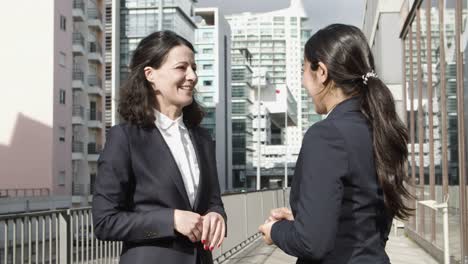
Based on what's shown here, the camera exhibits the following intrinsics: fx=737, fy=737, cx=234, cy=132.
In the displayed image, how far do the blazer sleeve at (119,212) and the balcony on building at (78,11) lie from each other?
5457cm

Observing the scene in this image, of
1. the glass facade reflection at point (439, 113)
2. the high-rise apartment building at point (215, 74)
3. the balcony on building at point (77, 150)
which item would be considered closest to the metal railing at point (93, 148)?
the balcony on building at point (77, 150)

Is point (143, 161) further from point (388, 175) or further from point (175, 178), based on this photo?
point (388, 175)

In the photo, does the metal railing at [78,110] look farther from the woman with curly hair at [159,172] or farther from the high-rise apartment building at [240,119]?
the high-rise apartment building at [240,119]

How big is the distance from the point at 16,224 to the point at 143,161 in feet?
7.23

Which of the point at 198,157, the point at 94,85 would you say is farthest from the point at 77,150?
the point at 198,157

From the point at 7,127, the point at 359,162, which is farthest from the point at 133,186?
the point at 7,127

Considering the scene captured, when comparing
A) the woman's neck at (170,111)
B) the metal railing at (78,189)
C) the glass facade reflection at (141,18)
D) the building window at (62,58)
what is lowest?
the metal railing at (78,189)

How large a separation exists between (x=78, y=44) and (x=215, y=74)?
54.1 meters

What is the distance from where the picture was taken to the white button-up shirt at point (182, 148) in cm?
272

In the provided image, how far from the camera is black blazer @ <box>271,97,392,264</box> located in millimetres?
2154

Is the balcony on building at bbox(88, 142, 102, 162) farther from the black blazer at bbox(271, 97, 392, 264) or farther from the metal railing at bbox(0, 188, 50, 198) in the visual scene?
the black blazer at bbox(271, 97, 392, 264)

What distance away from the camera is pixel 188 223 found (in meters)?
2.51

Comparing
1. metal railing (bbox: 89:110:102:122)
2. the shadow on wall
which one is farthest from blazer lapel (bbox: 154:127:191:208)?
metal railing (bbox: 89:110:102:122)

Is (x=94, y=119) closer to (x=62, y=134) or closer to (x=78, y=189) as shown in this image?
(x=62, y=134)
